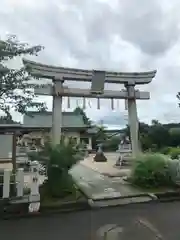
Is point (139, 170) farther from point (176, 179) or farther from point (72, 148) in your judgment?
point (72, 148)

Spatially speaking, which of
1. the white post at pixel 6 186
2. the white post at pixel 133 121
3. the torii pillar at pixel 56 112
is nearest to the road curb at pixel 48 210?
the white post at pixel 6 186

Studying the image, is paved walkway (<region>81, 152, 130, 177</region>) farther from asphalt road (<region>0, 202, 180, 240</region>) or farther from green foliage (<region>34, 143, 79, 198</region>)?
asphalt road (<region>0, 202, 180, 240</region>)

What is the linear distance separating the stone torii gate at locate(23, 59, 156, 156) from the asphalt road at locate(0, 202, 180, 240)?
462 cm

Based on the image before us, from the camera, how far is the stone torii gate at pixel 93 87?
11.0m

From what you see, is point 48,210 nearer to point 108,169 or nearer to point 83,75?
point 83,75

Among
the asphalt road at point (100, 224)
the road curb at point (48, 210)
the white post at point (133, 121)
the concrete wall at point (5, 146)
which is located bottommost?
the asphalt road at point (100, 224)

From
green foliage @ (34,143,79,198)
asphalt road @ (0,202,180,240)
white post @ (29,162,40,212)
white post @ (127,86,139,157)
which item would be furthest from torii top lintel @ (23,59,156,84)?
asphalt road @ (0,202,180,240)

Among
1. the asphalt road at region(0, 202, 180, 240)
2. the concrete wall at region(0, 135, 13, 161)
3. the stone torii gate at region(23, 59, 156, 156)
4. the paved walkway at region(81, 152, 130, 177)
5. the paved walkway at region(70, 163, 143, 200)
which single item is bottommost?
the asphalt road at region(0, 202, 180, 240)

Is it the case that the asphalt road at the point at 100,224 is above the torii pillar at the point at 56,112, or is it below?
below

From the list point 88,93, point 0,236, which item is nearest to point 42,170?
point 0,236

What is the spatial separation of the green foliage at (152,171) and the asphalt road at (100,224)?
1778mm

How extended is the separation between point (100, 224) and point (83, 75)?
7.38m

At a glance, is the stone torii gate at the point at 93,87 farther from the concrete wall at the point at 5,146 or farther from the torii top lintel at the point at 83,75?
the concrete wall at the point at 5,146

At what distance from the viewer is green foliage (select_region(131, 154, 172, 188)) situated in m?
8.38
